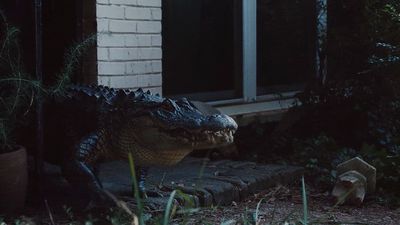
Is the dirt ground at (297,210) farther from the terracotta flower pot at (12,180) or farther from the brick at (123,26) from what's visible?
the brick at (123,26)

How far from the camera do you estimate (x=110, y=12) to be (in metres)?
5.74

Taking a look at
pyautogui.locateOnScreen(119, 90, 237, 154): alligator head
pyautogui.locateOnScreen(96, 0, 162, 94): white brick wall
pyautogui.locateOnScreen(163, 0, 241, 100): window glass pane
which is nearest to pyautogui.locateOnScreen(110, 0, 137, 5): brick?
pyautogui.locateOnScreen(96, 0, 162, 94): white brick wall

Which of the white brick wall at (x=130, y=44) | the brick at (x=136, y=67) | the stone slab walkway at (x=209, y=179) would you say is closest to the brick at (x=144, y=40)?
the white brick wall at (x=130, y=44)

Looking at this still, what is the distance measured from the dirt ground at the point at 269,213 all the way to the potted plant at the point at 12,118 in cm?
15

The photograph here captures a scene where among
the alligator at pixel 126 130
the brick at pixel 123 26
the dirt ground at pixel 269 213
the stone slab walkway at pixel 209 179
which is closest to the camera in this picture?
the dirt ground at pixel 269 213

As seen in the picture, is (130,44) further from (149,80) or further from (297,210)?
(297,210)

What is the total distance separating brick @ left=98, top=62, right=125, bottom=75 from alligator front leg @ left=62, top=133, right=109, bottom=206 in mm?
1492

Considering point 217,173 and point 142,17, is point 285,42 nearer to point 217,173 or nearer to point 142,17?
point 142,17

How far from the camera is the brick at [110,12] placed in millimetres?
5633

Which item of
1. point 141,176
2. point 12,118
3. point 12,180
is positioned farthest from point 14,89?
point 141,176

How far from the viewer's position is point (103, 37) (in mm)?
5672

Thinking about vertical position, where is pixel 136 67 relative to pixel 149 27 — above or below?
below

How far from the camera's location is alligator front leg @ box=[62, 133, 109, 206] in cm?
407

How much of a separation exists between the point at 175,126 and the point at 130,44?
206 centimetres
